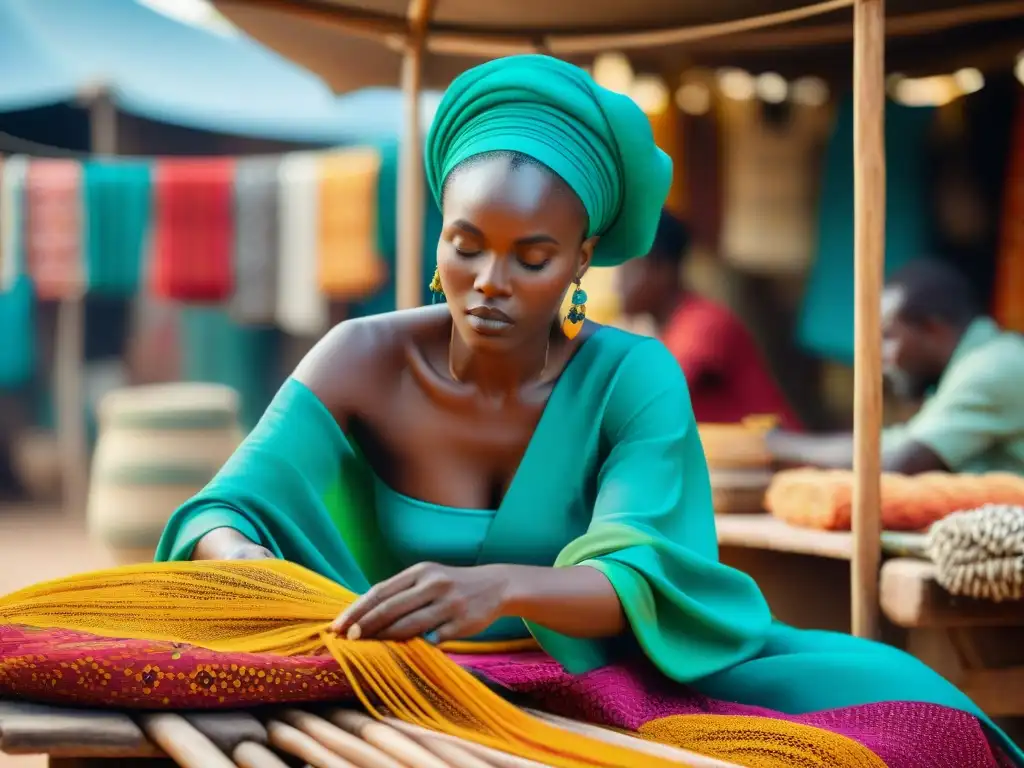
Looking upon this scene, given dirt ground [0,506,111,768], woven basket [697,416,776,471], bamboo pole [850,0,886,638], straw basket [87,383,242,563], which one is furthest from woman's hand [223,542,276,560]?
straw basket [87,383,242,563]

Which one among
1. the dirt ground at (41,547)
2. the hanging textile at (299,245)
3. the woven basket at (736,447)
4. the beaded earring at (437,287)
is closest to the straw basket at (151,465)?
the dirt ground at (41,547)

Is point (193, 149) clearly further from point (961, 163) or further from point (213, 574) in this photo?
point (213, 574)

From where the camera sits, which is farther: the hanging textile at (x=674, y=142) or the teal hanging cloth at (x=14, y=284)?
the teal hanging cloth at (x=14, y=284)

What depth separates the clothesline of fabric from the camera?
6.82m

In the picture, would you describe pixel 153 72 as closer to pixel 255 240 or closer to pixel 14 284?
pixel 14 284

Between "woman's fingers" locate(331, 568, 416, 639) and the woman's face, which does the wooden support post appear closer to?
the woman's face

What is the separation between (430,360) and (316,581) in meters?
0.50

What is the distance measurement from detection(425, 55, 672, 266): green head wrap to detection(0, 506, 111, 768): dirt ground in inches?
138

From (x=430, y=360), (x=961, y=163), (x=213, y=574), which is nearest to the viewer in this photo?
Answer: (x=213, y=574)

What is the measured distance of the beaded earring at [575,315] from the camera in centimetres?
193

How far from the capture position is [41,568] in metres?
5.87

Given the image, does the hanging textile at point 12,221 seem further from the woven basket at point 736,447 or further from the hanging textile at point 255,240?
the woven basket at point 736,447

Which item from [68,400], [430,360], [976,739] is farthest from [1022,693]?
[68,400]

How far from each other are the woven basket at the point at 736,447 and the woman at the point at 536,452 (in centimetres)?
144
